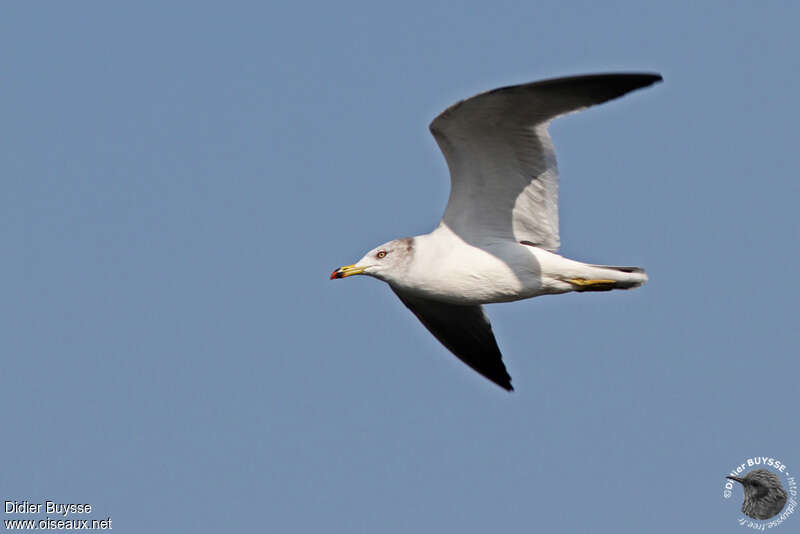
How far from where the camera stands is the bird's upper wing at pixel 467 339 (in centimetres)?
1588

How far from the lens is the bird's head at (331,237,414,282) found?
549 inches

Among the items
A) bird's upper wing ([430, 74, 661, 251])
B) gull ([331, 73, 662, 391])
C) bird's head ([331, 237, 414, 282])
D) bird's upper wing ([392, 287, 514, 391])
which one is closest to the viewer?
bird's upper wing ([430, 74, 661, 251])

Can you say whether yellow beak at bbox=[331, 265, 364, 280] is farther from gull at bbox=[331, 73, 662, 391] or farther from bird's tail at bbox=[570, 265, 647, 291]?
bird's tail at bbox=[570, 265, 647, 291]

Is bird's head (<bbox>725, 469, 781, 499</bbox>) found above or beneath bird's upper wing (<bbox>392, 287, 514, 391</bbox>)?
beneath

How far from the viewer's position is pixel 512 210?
1394 cm

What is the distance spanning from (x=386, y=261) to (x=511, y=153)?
74.0 inches

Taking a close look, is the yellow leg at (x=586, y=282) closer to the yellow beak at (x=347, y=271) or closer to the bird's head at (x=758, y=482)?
the yellow beak at (x=347, y=271)

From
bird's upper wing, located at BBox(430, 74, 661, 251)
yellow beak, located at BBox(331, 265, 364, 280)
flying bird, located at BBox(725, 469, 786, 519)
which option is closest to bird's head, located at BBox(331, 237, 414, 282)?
yellow beak, located at BBox(331, 265, 364, 280)

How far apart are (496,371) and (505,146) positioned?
12.4ft

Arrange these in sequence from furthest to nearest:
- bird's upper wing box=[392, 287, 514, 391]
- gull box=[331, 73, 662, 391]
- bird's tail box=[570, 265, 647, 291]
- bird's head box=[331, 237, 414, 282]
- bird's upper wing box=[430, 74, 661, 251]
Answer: bird's upper wing box=[392, 287, 514, 391] < bird's head box=[331, 237, 414, 282] < bird's tail box=[570, 265, 647, 291] < gull box=[331, 73, 662, 391] < bird's upper wing box=[430, 74, 661, 251]

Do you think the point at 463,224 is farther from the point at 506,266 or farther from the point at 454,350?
the point at 454,350

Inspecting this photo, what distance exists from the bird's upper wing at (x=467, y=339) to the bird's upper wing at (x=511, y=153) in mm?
2152

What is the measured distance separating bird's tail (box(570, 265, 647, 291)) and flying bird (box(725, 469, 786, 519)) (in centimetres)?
305

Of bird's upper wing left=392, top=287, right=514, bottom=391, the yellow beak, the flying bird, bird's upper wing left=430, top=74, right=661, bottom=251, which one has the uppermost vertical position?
bird's upper wing left=430, top=74, right=661, bottom=251
